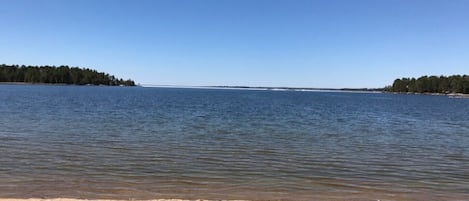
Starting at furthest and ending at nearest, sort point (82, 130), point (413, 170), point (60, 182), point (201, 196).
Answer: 1. point (82, 130)
2. point (413, 170)
3. point (60, 182)
4. point (201, 196)

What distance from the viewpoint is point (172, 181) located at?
12.3m

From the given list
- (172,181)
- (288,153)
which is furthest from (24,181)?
(288,153)

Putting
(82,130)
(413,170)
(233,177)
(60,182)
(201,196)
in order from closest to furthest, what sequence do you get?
1. (201,196)
2. (60,182)
3. (233,177)
4. (413,170)
5. (82,130)

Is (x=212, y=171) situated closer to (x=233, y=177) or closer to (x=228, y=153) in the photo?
(x=233, y=177)

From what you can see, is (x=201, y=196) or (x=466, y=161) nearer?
(x=201, y=196)

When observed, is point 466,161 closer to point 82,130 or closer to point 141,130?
point 141,130

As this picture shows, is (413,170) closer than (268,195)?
No

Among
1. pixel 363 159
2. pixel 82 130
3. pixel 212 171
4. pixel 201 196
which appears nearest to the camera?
pixel 201 196

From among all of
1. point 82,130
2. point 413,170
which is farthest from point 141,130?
point 413,170

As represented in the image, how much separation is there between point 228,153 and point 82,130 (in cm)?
1149

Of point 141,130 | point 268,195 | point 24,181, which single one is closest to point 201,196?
point 268,195

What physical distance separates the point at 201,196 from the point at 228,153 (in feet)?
24.2

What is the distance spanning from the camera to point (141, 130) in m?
26.7

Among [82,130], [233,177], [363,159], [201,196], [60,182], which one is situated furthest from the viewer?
[82,130]
